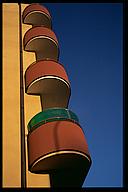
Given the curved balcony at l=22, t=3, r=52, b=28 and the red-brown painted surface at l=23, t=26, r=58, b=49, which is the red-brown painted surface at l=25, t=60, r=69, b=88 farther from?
the curved balcony at l=22, t=3, r=52, b=28

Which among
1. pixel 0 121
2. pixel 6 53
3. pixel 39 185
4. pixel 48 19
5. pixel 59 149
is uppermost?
pixel 48 19

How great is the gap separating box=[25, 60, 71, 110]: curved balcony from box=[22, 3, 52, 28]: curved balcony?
14.9 ft

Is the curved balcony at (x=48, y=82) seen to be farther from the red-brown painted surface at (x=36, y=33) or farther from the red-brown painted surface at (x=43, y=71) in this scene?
the red-brown painted surface at (x=36, y=33)

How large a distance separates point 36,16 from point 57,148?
9.56m

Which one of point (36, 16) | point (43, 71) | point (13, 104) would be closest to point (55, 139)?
point (13, 104)

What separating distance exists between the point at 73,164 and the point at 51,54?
23.1 ft

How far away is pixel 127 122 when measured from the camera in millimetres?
10133

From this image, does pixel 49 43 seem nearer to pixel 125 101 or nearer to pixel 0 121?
pixel 0 121

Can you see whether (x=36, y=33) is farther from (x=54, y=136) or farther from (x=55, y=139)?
(x=55, y=139)

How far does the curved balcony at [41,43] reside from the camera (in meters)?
16.3

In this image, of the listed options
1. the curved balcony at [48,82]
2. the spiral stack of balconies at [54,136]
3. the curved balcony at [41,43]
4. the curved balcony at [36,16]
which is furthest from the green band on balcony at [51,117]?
the curved balcony at [36,16]

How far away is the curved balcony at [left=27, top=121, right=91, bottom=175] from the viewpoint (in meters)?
10.3

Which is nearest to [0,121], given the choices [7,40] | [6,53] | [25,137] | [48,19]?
[25,137]

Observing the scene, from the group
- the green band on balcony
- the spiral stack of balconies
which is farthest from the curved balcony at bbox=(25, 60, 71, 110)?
the green band on balcony
